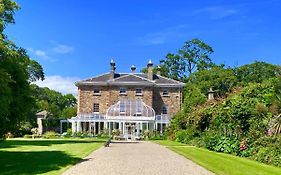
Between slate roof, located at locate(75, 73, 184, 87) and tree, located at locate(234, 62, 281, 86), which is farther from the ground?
tree, located at locate(234, 62, 281, 86)

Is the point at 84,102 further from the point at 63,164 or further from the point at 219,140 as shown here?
the point at 63,164

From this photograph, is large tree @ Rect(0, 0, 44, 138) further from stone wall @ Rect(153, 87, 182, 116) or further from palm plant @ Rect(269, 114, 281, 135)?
stone wall @ Rect(153, 87, 182, 116)

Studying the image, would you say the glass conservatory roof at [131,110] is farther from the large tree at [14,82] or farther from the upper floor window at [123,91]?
the large tree at [14,82]

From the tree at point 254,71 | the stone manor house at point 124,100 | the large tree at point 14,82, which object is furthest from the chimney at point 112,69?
the large tree at point 14,82

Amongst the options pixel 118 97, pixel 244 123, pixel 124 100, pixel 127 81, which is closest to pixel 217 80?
pixel 127 81

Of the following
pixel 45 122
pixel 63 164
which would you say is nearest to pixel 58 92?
pixel 45 122

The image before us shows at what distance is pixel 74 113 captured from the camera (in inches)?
3088

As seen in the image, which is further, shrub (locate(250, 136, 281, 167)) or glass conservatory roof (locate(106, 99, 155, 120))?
glass conservatory roof (locate(106, 99, 155, 120))

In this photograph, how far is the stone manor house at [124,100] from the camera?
55562mm

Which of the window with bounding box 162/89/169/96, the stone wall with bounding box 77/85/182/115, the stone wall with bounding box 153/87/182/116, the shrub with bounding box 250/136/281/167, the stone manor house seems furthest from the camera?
the window with bounding box 162/89/169/96

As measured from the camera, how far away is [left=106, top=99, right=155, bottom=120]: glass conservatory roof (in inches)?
2223

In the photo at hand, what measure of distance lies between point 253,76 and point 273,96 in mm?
45158

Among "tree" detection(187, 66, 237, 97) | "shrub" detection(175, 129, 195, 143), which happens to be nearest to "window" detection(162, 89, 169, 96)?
"tree" detection(187, 66, 237, 97)

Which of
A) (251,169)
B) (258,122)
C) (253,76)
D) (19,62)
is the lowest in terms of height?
(251,169)
